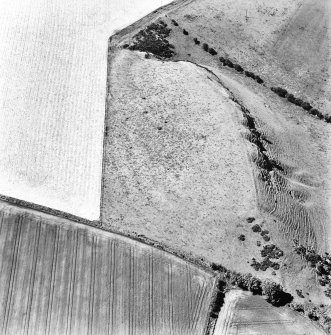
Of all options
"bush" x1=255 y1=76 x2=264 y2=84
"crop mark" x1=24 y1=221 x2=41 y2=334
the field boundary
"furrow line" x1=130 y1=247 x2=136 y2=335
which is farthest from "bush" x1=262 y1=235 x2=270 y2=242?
"bush" x1=255 y1=76 x2=264 y2=84

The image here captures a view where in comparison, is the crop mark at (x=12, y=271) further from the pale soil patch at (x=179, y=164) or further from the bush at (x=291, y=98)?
the bush at (x=291, y=98)

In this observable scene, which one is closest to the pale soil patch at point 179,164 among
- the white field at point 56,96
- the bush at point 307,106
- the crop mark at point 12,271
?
the white field at point 56,96

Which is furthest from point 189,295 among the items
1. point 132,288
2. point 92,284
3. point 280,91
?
point 280,91

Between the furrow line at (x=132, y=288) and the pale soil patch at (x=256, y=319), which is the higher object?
the pale soil patch at (x=256, y=319)

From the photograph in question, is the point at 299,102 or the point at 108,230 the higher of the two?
the point at 299,102

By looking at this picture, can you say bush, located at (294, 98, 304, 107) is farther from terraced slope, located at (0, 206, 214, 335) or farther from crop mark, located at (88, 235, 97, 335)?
crop mark, located at (88, 235, 97, 335)

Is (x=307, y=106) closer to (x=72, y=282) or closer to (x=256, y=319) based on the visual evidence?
(x=256, y=319)
